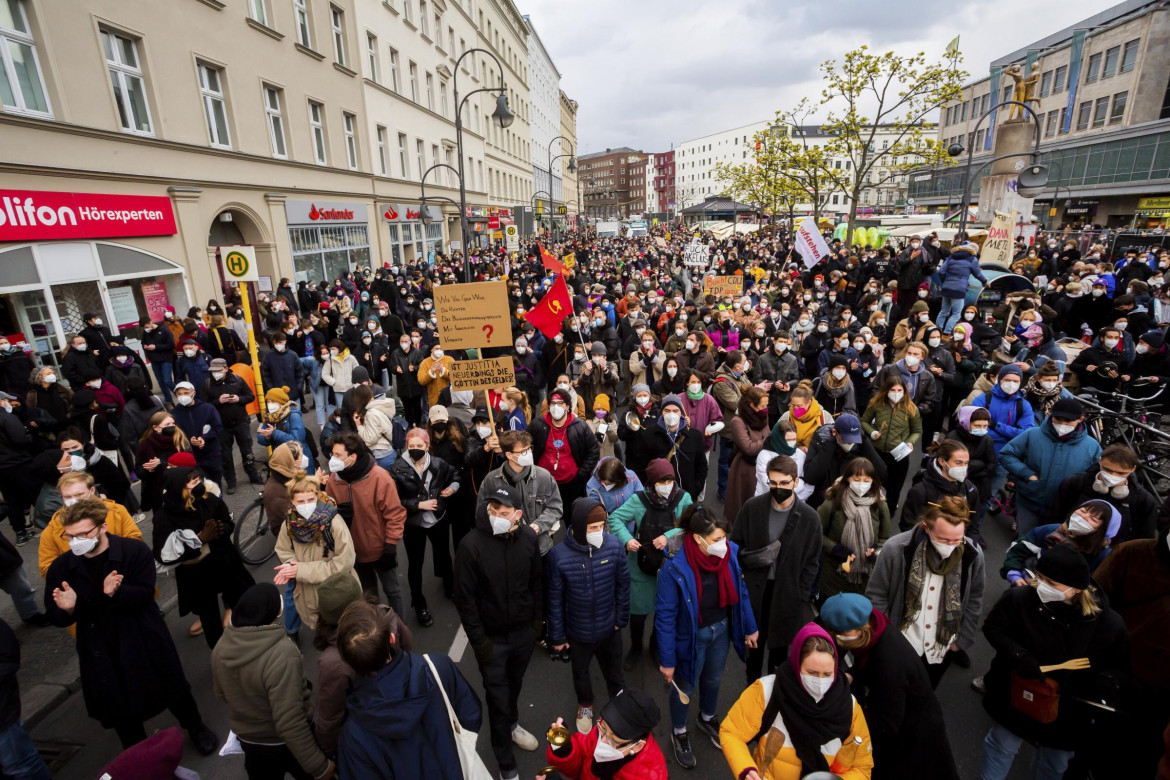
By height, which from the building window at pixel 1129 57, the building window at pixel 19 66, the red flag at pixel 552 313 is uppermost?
the building window at pixel 1129 57

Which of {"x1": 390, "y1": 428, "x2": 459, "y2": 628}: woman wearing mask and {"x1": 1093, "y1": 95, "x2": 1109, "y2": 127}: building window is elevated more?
{"x1": 1093, "y1": 95, "x2": 1109, "y2": 127}: building window

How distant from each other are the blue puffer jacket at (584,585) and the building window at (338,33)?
81.5 ft

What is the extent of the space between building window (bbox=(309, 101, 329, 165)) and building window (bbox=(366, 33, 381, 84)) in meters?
4.69

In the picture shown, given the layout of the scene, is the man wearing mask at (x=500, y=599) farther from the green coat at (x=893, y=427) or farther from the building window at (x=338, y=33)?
the building window at (x=338, y=33)

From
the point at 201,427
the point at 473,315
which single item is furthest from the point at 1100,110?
the point at 201,427

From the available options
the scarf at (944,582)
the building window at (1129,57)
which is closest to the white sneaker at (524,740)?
the scarf at (944,582)

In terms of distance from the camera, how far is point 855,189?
25375mm

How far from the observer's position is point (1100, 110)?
134 feet

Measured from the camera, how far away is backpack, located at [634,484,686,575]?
4.23 metres

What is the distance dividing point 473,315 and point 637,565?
12.7 ft

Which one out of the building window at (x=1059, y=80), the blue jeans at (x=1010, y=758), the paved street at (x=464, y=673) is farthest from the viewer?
the building window at (x=1059, y=80)

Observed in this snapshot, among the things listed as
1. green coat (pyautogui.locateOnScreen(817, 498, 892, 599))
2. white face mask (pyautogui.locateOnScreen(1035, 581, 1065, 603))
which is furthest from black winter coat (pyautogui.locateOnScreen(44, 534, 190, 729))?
white face mask (pyautogui.locateOnScreen(1035, 581, 1065, 603))

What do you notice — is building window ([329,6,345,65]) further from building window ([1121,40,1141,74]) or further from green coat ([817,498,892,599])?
building window ([1121,40,1141,74])

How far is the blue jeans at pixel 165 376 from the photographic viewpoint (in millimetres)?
10977
